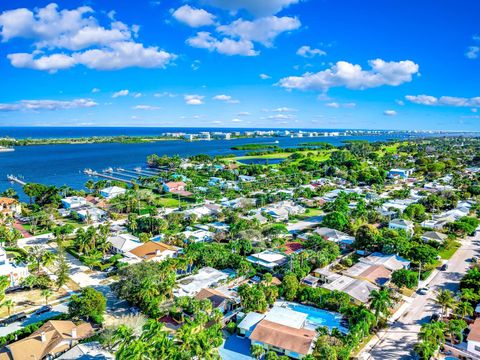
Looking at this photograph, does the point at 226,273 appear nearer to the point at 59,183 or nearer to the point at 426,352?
the point at 426,352

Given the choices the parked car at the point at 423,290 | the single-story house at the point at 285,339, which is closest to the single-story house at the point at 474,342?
the parked car at the point at 423,290

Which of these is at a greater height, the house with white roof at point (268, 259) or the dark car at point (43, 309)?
the house with white roof at point (268, 259)

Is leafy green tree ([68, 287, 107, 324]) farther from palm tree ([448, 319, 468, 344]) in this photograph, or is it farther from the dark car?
palm tree ([448, 319, 468, 344])

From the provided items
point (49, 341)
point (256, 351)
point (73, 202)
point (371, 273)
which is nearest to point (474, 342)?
point (371, 273)

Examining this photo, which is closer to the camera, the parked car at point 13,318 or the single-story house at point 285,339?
the single-story house at point 285,339

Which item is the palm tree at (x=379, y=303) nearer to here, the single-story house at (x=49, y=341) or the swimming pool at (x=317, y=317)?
the swimming pool at (x=317, y=317)

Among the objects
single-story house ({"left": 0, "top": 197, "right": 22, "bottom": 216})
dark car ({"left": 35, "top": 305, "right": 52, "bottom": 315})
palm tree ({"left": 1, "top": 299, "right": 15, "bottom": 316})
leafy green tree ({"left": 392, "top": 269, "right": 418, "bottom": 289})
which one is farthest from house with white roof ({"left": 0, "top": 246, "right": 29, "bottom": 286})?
leafy green tree ({"left": 392, "top": 269, "right": 418, "bottom": 289})

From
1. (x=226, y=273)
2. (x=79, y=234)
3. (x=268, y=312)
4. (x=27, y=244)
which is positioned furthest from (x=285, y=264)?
(x=27, y=244)
